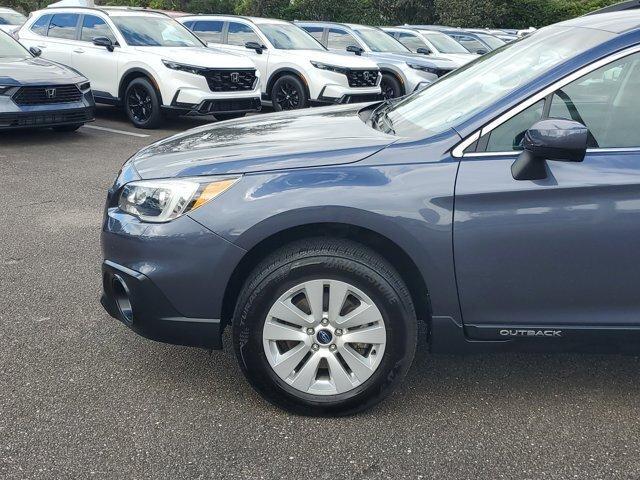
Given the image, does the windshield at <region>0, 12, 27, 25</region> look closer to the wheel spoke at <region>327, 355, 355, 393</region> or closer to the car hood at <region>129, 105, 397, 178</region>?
the car hood at <region>129, 105, 397, 178</region>

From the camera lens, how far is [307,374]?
291 cm

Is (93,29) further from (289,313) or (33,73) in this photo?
(289,313)

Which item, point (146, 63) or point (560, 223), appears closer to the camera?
point (560, 223)

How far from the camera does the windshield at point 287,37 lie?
38.8 ft

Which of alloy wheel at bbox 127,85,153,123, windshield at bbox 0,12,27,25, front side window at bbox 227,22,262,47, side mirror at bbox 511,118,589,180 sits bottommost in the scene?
alloy wheel at bbox 127,85,153,123

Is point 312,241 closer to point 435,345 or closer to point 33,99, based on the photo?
point 435,345

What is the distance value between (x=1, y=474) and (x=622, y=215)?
A: 102 inches

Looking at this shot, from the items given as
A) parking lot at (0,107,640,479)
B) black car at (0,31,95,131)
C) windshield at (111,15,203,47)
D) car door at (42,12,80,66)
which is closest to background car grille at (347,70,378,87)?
windshield at (111,15,203,47)

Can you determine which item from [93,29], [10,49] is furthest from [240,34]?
[10,49]

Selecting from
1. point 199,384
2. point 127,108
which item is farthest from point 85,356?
point 127,108

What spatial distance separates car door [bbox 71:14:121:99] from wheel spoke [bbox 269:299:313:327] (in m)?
8.32

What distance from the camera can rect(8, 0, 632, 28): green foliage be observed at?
2630 cm

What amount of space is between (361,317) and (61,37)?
388 inches

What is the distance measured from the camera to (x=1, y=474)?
2.54 m
